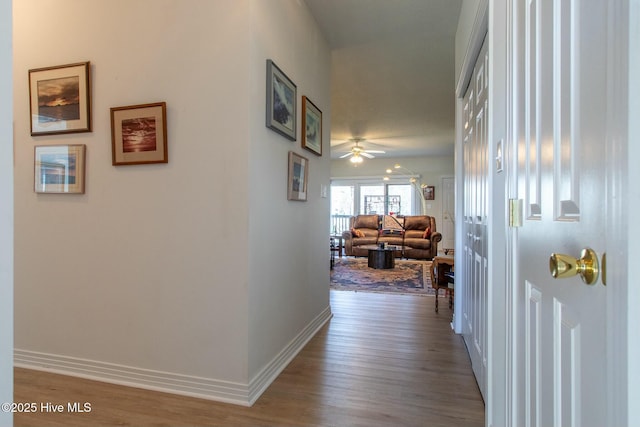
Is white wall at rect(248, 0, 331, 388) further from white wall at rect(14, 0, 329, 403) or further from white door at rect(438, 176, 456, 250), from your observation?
white door at rect(438, 176, 456, 250)

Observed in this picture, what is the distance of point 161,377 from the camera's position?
192 cm

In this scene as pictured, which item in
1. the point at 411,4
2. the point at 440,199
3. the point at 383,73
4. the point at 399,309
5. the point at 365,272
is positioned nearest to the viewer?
the point at 411,4

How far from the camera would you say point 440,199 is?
29.7 ft

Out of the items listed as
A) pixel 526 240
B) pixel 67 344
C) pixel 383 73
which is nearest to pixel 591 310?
pixel 526 240

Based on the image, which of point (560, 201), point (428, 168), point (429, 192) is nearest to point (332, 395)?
point (560, 201)

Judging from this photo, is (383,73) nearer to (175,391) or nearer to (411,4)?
(411,4)

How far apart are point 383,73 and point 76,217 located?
3361 mm

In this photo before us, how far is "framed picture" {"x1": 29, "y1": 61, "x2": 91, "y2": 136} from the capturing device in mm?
2020

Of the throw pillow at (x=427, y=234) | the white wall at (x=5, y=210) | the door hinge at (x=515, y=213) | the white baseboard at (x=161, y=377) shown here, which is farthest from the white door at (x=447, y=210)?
the white wall at (x=5, y=210)

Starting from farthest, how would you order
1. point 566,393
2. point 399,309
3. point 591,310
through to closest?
point 399,309 → point 566,393 → point 591,310

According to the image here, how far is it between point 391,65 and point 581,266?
11.7 ft

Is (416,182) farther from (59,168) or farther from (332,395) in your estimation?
(59,168)

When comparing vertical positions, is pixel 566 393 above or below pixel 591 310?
below

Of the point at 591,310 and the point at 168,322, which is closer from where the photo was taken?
the point at 591,310
